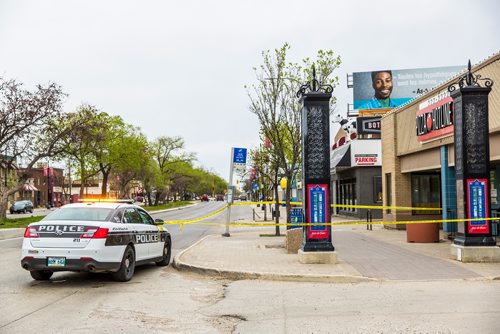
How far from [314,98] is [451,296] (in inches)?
226

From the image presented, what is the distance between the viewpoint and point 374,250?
1500cm

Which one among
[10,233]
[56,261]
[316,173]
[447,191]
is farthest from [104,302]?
[10,233]

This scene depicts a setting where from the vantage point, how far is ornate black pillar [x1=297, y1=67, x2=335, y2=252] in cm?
1220

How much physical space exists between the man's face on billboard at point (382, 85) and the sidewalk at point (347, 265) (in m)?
→ 35.7

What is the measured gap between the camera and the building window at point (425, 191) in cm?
2392

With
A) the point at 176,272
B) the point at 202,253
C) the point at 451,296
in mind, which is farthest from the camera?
the point at 202,253

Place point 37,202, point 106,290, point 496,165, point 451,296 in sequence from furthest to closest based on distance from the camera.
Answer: point 37,202, point 496,165, point 106,290, point 451,296

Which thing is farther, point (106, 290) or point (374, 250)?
point (374, 250)

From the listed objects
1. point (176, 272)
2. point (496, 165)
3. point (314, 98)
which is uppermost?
point (314, 98)

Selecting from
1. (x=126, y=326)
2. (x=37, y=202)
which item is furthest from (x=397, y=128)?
(x=37, y=202)

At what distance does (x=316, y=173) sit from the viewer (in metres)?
12.4

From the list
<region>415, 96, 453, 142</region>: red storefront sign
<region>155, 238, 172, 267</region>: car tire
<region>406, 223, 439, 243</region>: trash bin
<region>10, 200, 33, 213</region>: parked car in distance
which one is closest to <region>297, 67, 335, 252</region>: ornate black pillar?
<region>155, 238, 172, 267</region>: car tire

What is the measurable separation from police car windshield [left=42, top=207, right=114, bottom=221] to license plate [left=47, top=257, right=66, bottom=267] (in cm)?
95

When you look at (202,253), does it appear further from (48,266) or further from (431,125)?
(431,125)
